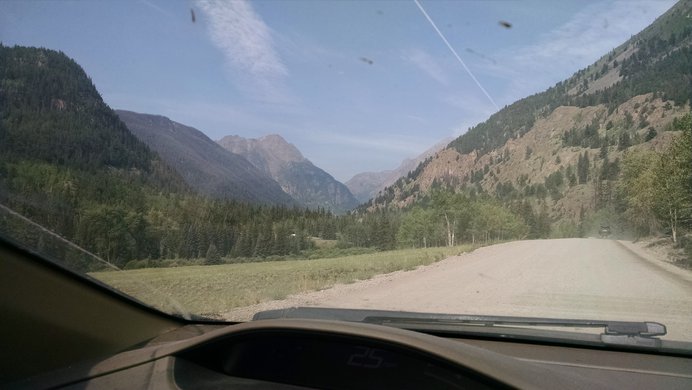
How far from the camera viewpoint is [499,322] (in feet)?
10.5

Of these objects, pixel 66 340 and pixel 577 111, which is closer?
pixel 66 340

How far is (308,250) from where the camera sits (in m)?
5.56

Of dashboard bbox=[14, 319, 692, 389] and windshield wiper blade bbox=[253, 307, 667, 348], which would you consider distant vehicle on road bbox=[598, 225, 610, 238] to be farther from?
dashboard bbox=[14, 319, 692, 389]

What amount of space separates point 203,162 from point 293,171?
156 centimetres

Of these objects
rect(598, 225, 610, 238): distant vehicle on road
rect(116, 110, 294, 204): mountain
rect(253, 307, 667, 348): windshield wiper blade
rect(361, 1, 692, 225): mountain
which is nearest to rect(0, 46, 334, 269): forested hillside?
rect(116, 110, 294, 204): mountain

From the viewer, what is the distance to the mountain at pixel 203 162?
450cm

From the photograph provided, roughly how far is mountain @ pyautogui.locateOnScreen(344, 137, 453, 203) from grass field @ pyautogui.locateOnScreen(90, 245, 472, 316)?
105 centimetres

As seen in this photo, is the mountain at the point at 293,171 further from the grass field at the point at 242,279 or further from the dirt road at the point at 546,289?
the dirt road at the point at 546,289

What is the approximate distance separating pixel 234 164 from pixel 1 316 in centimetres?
389

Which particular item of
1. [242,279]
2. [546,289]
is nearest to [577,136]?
[546,289]

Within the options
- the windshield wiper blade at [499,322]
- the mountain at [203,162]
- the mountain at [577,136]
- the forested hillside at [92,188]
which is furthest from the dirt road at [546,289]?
the mountain at [203,162]

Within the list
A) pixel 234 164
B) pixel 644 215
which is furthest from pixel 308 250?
pixel 644 215

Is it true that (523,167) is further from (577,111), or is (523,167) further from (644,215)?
(644,215)

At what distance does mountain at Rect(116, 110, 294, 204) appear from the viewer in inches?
177
